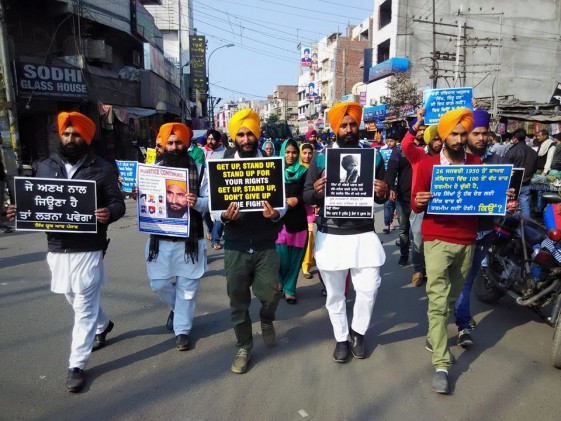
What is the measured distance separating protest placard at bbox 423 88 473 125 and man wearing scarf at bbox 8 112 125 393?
4.00 meters

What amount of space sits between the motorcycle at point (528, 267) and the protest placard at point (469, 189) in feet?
2.75

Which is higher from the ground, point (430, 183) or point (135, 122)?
point (135, 122)

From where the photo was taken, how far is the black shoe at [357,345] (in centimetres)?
358

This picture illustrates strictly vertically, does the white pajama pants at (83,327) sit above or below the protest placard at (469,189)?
below

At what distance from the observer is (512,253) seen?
177 inches

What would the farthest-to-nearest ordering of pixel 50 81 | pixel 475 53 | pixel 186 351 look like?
pixel 475 53, pixel 50 81, pixel 186 351

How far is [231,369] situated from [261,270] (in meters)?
0.82

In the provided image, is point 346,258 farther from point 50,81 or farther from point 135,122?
point 135,122

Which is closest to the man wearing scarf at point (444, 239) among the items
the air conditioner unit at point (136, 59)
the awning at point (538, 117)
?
the awning at point (538, 117)

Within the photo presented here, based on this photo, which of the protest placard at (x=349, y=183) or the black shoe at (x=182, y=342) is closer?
the protest placard at (x=349, y=183)

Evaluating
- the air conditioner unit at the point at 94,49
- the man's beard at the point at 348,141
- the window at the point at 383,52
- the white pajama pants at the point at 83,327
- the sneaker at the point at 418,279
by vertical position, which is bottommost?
the sneaker at the point at 418,279

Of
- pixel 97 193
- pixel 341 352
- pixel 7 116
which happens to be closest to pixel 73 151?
pixel 97 193

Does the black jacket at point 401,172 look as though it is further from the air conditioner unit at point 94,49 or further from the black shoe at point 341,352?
the air conditioner unit at point 94,49

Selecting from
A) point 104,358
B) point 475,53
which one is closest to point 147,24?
→ point 104,358
